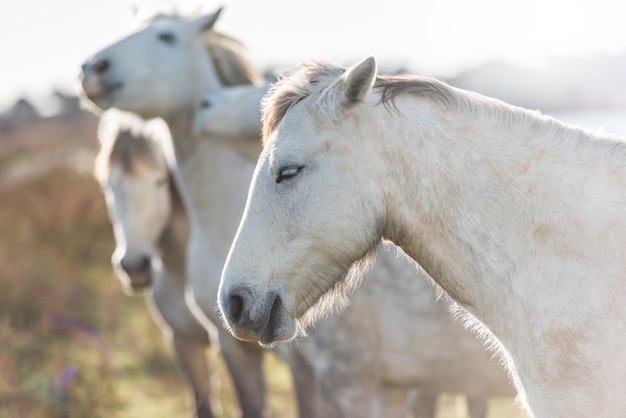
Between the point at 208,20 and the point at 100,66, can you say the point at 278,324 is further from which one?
the point at 208,20

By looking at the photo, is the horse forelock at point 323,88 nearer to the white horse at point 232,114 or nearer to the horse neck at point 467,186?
the horse neck at point 467,186

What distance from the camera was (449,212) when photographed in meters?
2.29

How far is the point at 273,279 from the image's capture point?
7.66 feet

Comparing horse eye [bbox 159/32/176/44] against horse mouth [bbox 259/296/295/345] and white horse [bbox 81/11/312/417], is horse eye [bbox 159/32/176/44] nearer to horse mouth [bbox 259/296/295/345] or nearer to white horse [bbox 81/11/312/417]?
white horse [bbox 81/11/312/417]

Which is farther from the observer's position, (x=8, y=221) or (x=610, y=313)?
(x=8, y=221)

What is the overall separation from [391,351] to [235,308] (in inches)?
74.3

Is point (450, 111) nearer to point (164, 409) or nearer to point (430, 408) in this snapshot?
point (430, 408)

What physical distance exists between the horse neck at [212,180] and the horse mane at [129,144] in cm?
61

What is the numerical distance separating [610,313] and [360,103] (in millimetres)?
938

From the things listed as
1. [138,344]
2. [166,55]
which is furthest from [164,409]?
[166,55]

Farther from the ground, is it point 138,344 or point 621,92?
point 621,92

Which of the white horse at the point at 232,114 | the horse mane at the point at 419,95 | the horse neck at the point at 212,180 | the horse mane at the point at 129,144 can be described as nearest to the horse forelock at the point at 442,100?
the horse mane at the point at 419,95

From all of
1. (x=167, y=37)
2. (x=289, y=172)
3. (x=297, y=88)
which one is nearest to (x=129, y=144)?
(x=167, y=37)

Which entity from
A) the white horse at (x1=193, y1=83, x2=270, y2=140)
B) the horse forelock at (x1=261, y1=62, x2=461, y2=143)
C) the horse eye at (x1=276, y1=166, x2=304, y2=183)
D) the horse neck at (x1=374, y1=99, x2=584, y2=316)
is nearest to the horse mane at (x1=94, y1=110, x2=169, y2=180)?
the white horse at (x1=193, y1=83, x2=270, y2=140)
